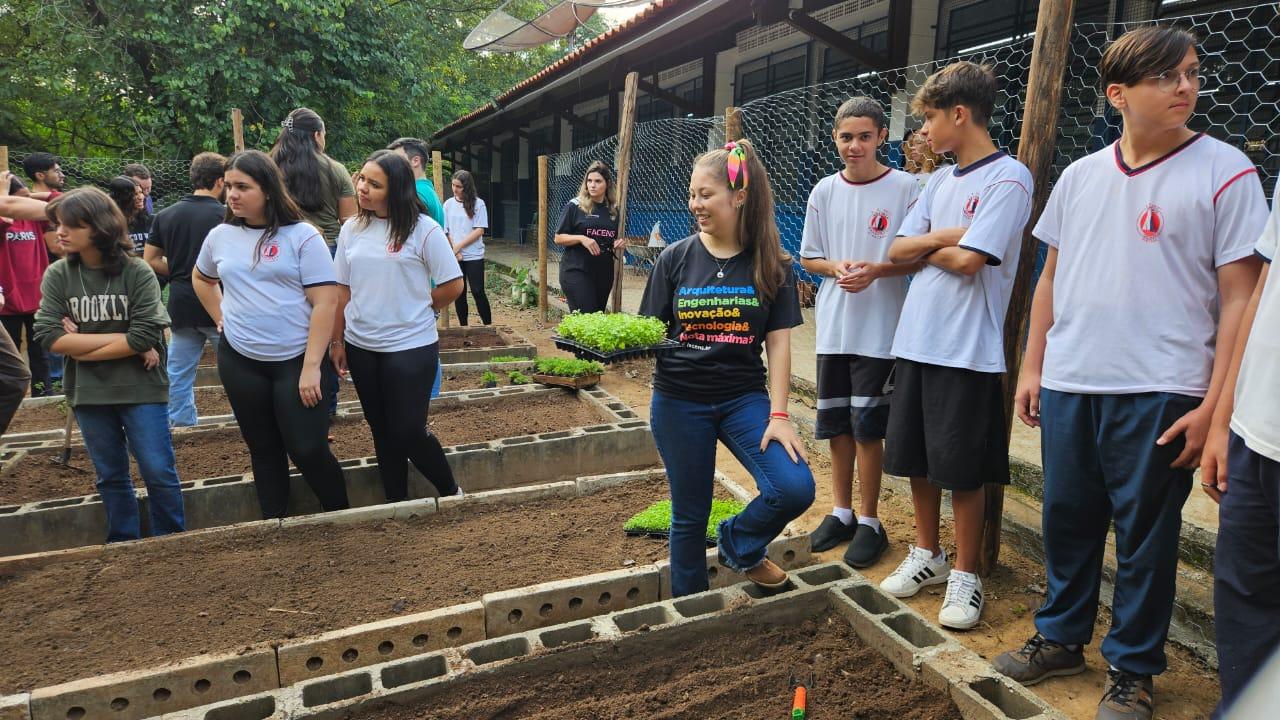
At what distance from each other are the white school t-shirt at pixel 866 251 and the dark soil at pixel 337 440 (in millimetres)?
2269

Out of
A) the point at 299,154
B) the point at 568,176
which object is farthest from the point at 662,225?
the point at 299,154

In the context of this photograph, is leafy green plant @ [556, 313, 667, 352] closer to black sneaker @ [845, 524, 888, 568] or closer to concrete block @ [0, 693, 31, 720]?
black sneaker @ [845, 524, 888, 568]

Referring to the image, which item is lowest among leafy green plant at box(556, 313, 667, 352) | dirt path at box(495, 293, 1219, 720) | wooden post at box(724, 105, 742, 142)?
dirt path at box(495, 293, 1219, 720)

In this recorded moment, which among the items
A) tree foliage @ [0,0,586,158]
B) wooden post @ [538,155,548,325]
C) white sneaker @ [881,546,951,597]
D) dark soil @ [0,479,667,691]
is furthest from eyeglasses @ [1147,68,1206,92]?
tree foliage @ [0,0,586,158]

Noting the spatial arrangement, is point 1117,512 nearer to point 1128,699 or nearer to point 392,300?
point 1128,699

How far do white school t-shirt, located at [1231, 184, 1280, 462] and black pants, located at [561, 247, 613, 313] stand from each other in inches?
215

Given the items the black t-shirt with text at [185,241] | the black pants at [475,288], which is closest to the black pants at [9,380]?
the black t-shirt with text at [185,241]

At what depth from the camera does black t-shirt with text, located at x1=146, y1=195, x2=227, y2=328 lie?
4762 millimetres

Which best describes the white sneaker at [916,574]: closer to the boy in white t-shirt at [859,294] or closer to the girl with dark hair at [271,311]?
the boy in white t-shirt at [859,294]

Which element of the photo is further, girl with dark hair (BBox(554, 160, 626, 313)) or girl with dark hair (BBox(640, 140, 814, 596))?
girl with dark hair (BBox(554, 160, 626, 313))

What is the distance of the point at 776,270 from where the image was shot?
2635 mm

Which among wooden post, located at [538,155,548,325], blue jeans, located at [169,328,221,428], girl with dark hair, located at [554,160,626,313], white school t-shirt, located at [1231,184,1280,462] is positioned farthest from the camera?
wooden post, located at [538,155,548,325]

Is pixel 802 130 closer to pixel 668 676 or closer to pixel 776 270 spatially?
pixel 776 270

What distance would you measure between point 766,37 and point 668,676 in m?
9.85
